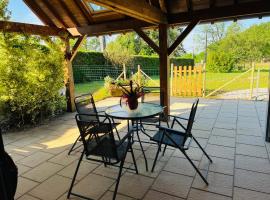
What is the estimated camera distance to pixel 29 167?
294 cm

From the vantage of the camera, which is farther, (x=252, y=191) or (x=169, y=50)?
(x=169, y=50)

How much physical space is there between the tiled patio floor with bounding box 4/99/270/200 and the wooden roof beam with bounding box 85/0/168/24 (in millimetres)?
2041

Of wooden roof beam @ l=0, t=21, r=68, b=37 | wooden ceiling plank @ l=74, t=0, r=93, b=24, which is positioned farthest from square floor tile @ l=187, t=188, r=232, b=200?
wooden ceiling plank @ l=74, t=0, r=93, b=24

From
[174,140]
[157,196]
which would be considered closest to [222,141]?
[174,140]

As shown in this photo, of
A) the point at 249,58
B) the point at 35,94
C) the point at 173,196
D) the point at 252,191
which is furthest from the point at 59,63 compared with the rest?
the point at 249,58

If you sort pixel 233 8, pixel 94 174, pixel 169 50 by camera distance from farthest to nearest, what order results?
1. pixel 169 50
2. pixel 233 8
3. pixel 94 174

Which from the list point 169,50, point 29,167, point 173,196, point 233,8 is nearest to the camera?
point 173,196

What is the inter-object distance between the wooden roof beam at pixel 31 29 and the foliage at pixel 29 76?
0.39ft

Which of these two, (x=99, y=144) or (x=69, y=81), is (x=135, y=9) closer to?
(x=99, y=144)

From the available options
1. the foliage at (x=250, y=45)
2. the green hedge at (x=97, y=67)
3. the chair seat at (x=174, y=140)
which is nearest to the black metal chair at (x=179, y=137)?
the chair seat at (x=174, y=140)

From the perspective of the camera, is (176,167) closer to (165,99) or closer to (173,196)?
(173,196)

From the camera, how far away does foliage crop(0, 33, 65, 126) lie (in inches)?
164

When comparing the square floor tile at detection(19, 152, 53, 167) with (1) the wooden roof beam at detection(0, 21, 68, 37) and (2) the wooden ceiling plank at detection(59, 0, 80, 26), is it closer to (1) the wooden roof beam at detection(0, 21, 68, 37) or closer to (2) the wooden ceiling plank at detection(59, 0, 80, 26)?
(1) the wooden roof beam at detection(0, 21, 68, 37)

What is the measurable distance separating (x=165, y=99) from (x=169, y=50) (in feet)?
3.43
